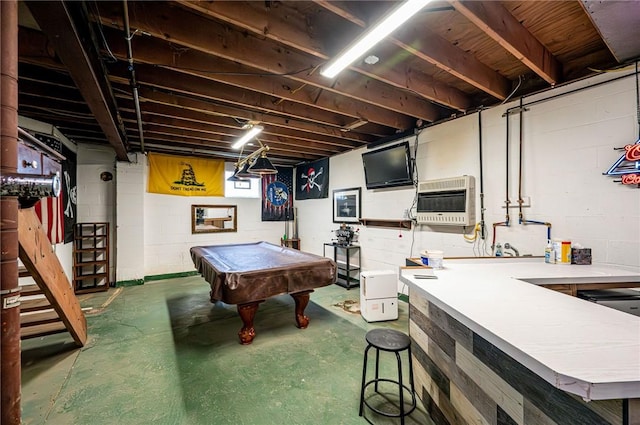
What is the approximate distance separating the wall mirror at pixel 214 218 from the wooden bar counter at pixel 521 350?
5.40 m

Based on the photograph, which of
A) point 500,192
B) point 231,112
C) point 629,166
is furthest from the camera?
point 231,112

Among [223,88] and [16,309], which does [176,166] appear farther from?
[16,309]

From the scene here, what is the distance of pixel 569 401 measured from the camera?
873 mm

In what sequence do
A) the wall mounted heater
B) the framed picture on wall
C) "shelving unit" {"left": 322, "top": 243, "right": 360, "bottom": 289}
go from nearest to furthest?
the wall mounted heater → "shelving unit" {"left": 322, "top": 243, "right": 360, "bottom": 289} → the framed picture on wall

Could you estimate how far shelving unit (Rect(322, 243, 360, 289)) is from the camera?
516 cm

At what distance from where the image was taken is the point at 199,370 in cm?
246

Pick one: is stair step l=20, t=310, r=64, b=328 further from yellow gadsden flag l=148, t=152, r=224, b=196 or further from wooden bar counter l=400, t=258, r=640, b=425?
wooden bar counter l=400, t=258, r=640, b=425

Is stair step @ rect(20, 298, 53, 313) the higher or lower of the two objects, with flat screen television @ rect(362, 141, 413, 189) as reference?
lower

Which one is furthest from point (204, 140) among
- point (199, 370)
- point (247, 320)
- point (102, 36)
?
point (199, 370)

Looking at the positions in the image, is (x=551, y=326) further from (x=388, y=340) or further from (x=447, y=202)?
(x=447, y=202)

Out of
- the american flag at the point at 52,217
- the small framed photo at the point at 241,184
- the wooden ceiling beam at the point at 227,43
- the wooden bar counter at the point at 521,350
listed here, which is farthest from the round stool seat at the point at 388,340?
the small framed photo at the point at 241,184

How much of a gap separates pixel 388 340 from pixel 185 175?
18.4 feet

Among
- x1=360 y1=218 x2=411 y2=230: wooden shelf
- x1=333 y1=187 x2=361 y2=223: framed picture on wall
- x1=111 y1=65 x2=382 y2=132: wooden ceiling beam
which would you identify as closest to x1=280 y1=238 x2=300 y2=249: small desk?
x1=333 y1=187 x2=361 y2=223: framed picture on wall

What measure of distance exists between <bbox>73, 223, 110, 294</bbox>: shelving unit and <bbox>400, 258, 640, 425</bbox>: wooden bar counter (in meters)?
5.58
